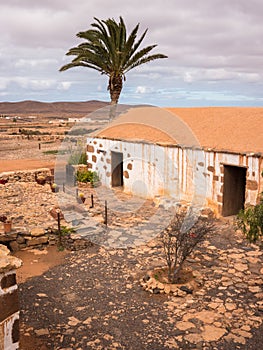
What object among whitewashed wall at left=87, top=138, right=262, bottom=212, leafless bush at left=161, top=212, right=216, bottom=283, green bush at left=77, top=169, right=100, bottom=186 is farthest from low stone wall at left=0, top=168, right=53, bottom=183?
leafless bush at left=161, top=212, right=216, bottom=283

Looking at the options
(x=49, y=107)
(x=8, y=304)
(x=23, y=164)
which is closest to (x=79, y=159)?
(x=23, y=164)

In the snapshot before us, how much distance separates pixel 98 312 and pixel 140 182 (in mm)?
8405

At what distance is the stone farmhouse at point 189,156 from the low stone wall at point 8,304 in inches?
319

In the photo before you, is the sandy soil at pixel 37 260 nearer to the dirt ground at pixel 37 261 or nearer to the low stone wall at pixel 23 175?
the dirt ground at pixel 37 261

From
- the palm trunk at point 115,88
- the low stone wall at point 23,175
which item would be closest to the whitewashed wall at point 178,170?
the low stone wall at point 23,175

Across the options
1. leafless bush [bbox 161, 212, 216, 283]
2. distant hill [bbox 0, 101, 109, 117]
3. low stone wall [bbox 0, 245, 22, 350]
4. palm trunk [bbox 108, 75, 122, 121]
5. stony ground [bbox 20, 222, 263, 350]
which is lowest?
stony ground [bbox 20, 222, 263, 350]

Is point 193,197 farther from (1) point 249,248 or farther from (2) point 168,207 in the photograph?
(1) point 249,248

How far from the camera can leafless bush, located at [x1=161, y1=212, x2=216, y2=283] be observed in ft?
24.6

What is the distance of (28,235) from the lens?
9.56 m

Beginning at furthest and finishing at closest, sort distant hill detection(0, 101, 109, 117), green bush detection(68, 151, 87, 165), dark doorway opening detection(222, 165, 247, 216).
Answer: distant hill detection(0, 101, 109, 117) → green bush detection(68, 151, 87, 165) → dark doorway opening detection(222, 165, 247, 216)

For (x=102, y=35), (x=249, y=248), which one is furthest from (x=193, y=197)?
(x=102, y=35)

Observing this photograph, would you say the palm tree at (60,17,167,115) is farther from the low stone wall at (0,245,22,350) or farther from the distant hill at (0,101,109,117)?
the distant hill at (0,101,109,117)

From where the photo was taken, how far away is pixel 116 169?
16.3 metres

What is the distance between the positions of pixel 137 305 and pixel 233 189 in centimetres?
647
